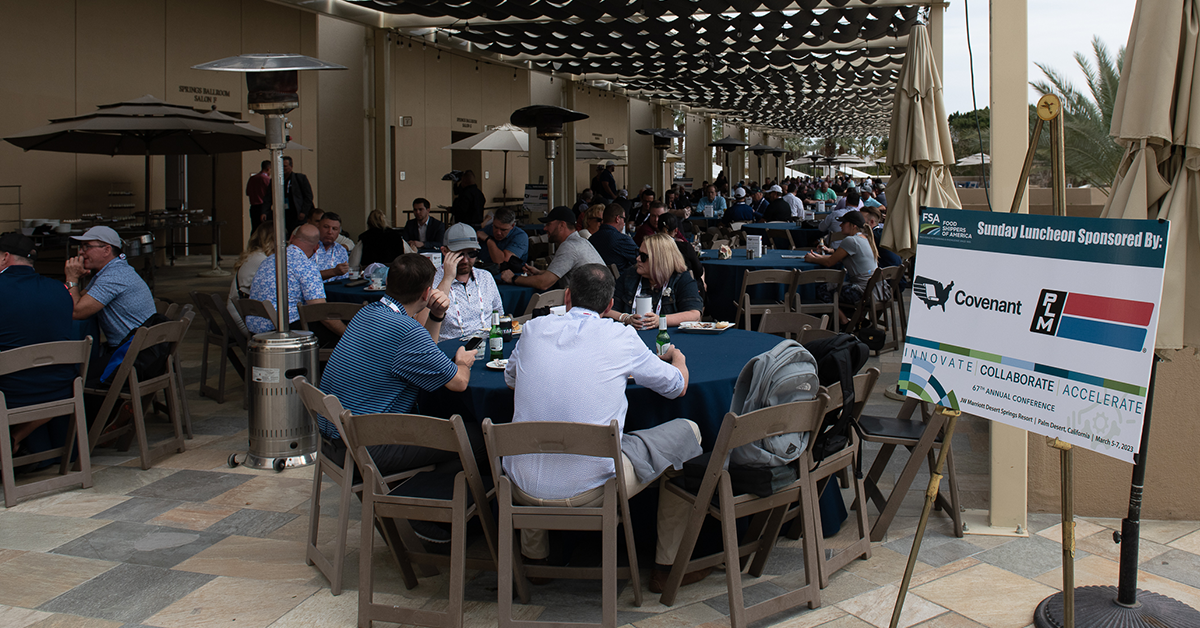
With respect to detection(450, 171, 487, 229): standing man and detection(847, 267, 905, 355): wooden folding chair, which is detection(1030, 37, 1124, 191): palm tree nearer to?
detection(847, 267, 905, 355): wooden folding chair

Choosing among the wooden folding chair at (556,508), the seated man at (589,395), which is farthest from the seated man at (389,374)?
the wooden folding chair at (556,508)

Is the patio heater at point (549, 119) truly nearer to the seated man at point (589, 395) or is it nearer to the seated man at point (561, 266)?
the seated man at point (561, 266)

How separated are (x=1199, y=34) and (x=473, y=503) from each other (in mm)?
2708

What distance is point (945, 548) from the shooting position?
3486mm

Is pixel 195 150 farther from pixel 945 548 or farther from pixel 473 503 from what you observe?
pixel 945 548

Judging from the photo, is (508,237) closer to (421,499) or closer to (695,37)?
(421,499)

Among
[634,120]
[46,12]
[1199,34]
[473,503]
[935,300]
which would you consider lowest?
[473,503]

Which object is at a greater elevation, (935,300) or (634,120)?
(634,120)

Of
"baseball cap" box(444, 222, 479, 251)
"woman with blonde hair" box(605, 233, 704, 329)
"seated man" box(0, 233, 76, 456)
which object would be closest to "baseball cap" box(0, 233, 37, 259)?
"seated man" box(0, 233, 76, 456)

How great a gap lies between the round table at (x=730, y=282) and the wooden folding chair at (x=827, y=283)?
0.89 ft

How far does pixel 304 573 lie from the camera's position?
10.8 ft

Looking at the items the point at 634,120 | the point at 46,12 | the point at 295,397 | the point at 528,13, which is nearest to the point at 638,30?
the point at 528,13

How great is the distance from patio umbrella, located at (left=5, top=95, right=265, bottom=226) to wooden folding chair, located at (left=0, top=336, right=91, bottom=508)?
156 inches

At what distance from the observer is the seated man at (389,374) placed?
3273 mm
